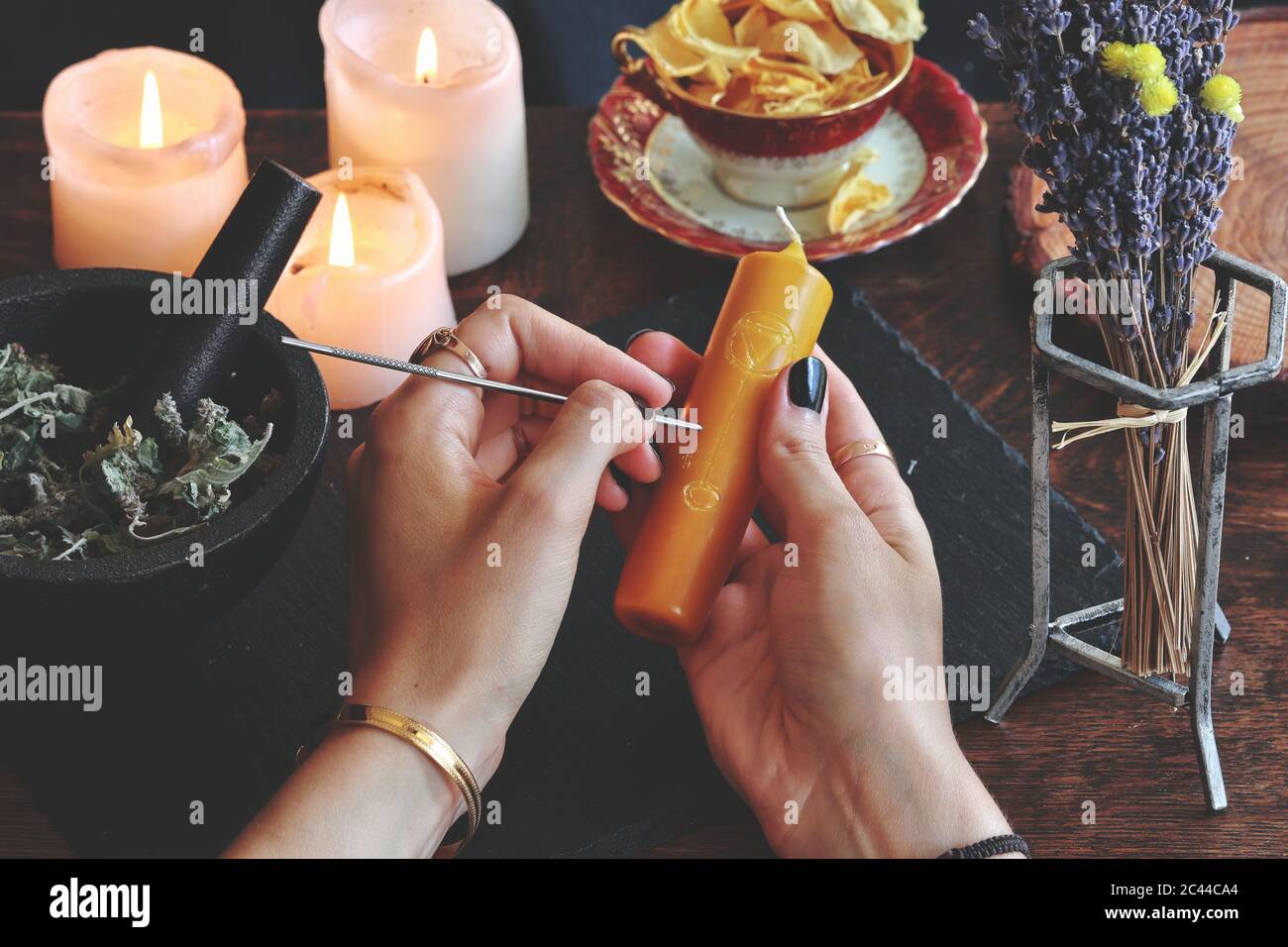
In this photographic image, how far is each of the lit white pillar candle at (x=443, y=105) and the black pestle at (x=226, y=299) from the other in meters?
0.31

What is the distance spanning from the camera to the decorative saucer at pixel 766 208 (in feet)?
4.40

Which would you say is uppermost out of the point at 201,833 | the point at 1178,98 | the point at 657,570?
the point at 1178,98

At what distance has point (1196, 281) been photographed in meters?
1.23

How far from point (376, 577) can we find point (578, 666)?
20 centimetres

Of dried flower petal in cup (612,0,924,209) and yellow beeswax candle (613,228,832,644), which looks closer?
yellow beeswax candle (613,228,832,644)

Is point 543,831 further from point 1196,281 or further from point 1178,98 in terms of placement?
point 1196,281

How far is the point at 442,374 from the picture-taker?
0.97 meters

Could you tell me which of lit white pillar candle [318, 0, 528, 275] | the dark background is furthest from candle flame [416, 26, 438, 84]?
the dark background

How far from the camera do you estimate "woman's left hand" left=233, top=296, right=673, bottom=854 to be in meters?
0.83

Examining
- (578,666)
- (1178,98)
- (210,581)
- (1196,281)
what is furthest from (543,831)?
(1196,281)

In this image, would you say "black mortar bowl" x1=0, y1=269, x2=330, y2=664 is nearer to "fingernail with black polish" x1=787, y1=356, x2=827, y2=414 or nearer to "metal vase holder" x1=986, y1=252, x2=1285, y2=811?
"fingernail with black polish" x1=787, y1=356, x2=827, y2=414

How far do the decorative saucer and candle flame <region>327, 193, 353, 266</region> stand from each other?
305 millimetres
